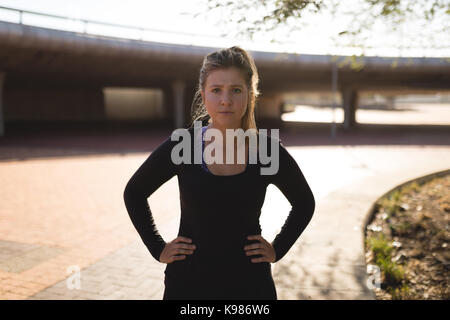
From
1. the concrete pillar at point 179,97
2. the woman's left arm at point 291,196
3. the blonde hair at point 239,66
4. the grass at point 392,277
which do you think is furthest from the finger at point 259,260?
the concrete pillar at point 179,97

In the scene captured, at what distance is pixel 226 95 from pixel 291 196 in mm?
678

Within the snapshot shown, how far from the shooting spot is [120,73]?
1066 inches

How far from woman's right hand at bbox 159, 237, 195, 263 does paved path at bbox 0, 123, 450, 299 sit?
7.27 ft

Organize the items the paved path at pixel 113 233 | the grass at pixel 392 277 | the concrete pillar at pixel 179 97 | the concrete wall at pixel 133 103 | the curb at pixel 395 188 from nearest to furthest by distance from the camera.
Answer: the grass at pixel 392 277
the paved path at pixel 113 233
the curb at pixel 395 188
the concrete pillar at pixel 179 97
the concrete wall at pixel 133 103

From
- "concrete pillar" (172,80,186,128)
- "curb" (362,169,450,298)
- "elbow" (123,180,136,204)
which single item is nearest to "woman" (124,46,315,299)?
"elbow" (123,180,136,204)

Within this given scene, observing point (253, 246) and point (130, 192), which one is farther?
point (130, 192)

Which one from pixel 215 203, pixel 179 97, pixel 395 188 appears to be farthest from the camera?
pixel 179 97

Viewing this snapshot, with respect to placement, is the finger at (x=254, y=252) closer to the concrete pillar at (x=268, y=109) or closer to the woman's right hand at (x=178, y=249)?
the woman's right hand at (x=178, y=249)

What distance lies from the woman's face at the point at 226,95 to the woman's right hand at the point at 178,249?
637 millimetres

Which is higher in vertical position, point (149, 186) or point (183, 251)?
point (149, 186)

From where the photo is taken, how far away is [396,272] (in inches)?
165

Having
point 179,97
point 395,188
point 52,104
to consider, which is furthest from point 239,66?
point 52,104

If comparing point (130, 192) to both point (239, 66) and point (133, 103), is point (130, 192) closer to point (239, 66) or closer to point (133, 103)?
point (239, 66)

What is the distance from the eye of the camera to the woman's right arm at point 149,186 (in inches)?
80.3
